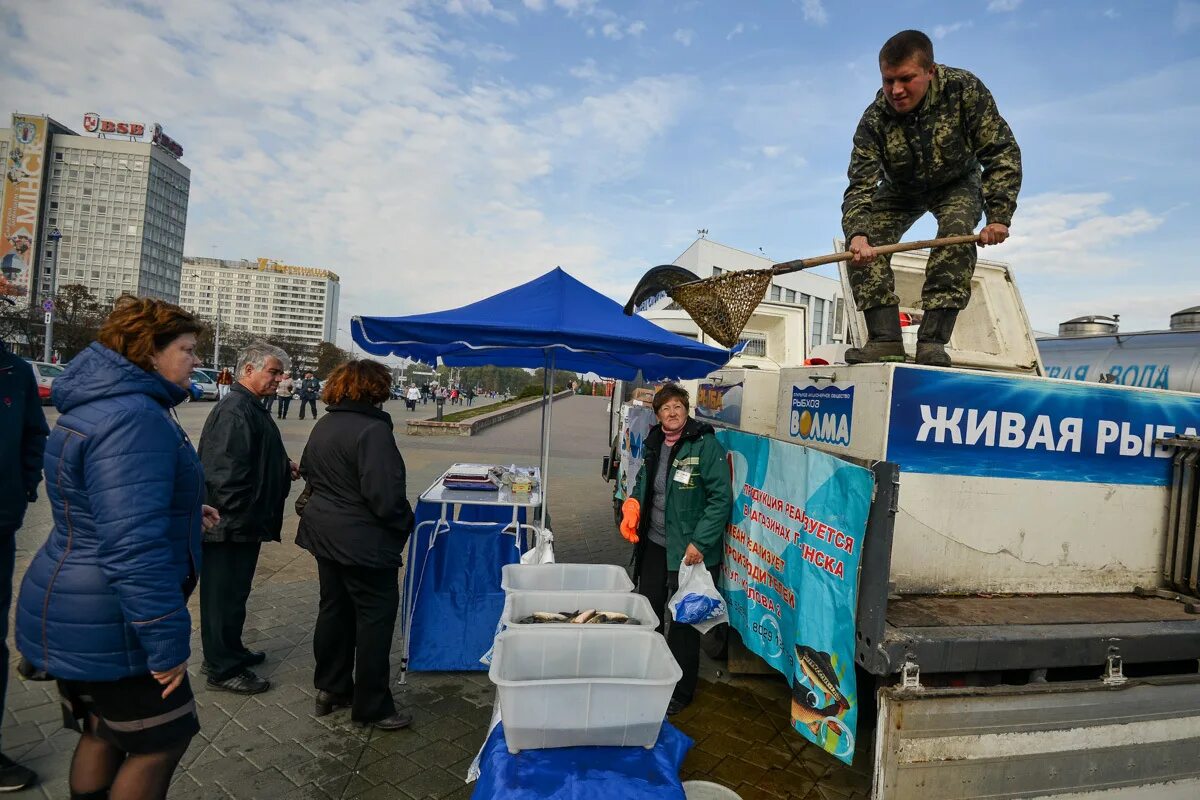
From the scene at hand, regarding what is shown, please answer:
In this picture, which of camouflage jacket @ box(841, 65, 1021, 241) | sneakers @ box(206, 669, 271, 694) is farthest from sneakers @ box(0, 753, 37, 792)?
camouflage jacket @ box(841, 65, 1021, 241)

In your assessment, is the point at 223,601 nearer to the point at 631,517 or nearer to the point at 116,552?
the point at 116,552

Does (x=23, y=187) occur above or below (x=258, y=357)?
above

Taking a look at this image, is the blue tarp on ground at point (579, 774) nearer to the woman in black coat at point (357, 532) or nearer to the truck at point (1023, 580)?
the truck at point (1023, 580)

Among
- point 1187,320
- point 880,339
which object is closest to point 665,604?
point 880,339

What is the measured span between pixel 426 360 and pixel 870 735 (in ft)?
13.4

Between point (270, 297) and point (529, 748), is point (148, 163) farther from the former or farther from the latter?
point (529, 748)

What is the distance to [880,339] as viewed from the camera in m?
3.39

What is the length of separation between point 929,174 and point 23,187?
10804cm

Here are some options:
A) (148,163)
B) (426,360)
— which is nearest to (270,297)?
(148,163)

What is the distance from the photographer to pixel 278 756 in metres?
3.14

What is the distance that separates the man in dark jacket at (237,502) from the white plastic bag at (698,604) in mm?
2449

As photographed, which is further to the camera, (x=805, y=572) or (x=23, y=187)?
(x=23, y=187)

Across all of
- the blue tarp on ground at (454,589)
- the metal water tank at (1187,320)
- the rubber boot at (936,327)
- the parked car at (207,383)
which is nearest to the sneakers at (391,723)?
the blue tarp on ground at (454,589)

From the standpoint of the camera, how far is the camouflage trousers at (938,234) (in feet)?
11.0
